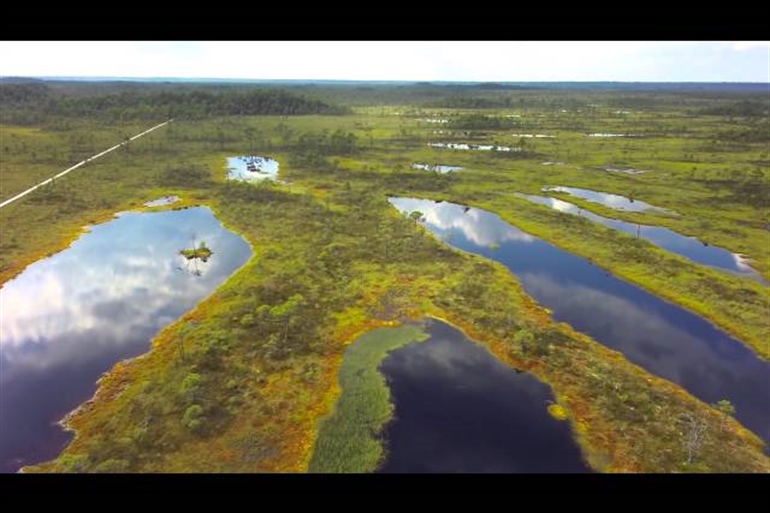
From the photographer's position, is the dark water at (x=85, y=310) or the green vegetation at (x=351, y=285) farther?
the dark water at (x=85, y=310)

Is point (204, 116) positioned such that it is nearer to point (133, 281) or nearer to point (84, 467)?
point (133, 281)

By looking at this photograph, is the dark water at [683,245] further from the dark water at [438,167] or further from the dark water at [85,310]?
the dark water at [85,310]

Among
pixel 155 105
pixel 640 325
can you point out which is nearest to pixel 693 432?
pixel 640 325

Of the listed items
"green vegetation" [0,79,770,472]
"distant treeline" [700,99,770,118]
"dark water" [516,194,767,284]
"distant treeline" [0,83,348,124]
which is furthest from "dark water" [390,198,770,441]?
"distant treeline" [700,99,770,118]

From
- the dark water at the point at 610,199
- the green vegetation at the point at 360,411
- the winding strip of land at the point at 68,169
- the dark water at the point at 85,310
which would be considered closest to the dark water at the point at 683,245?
the dark water at the point at 610,199

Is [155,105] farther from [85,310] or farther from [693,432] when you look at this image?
[693,432]
